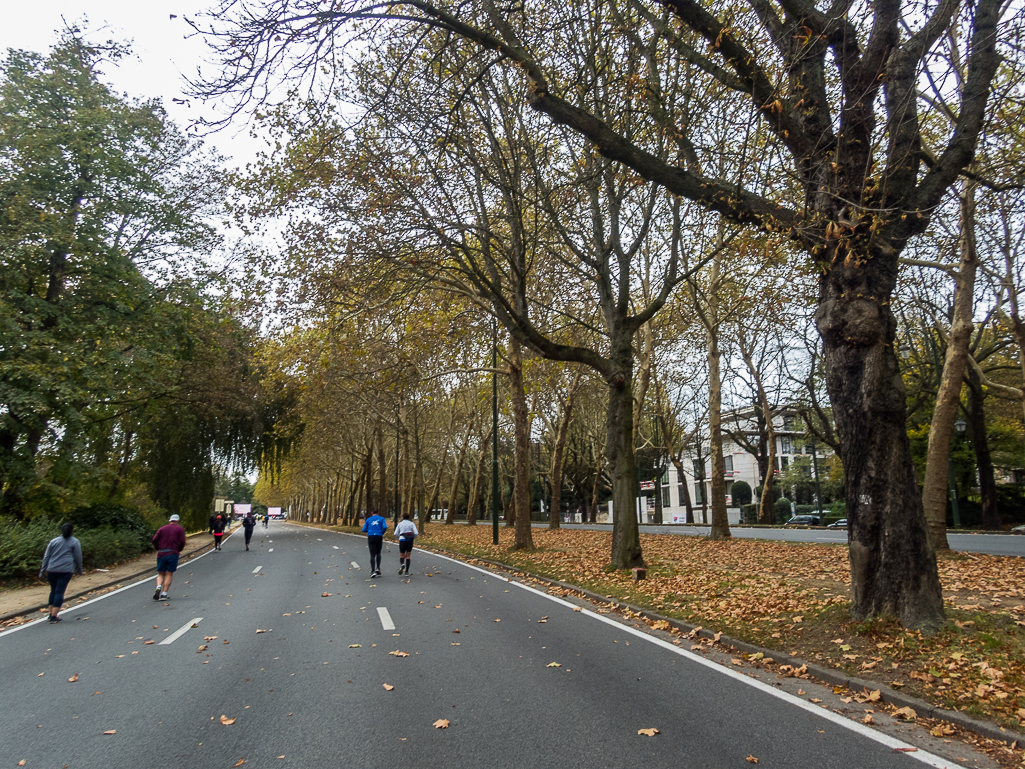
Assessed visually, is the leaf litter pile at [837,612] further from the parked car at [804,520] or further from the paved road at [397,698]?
the parked car at [804,520]

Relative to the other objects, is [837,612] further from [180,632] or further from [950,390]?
[950,390]

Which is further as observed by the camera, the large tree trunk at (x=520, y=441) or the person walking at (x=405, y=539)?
the large tree trunk at (x=520, y=441)

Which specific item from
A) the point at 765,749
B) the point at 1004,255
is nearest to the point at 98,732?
the point at 765,749

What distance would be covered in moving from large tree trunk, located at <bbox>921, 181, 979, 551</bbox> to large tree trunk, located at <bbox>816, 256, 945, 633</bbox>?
8686mm

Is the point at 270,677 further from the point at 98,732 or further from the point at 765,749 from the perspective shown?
the point at 765,749

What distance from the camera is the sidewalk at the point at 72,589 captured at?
12367 millimetres

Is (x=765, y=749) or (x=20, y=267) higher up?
(x=20, y=267)

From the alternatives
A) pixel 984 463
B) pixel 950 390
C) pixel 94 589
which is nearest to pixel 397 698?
pixel 94 589

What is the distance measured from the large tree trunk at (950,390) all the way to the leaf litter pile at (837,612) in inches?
52.9

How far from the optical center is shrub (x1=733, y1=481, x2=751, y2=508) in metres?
67.8

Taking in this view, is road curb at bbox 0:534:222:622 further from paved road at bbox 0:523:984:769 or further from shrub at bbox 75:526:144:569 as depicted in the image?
paved road at bbox 0:523:984:769

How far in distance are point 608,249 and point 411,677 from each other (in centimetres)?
1154

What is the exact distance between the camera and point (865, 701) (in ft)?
18.8

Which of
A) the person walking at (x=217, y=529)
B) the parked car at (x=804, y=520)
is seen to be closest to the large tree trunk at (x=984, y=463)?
the parked car at (x=804, y=520)
